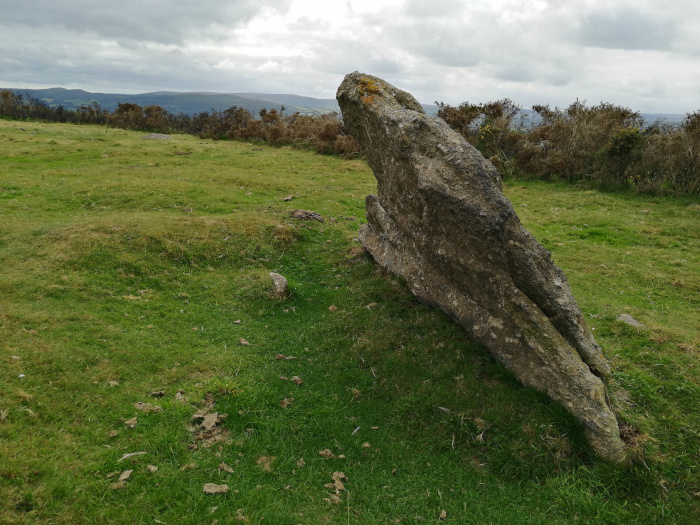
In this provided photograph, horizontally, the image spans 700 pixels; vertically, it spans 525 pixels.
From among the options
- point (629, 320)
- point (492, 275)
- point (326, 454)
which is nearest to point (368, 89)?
point (492, 275)

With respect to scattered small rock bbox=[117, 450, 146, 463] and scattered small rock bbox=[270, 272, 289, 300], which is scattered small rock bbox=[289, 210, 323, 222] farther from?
scattered small rock bbox=[117, 450, 146, 463]

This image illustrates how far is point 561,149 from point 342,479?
32862 mm

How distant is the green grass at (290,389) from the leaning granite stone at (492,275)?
0.45 metres

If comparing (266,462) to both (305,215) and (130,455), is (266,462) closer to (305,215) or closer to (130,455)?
(130,455)

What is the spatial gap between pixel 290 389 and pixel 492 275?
4915mm

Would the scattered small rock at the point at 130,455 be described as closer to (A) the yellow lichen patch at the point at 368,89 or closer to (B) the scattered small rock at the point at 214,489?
(B) the scattered small rock at the point at 214,489

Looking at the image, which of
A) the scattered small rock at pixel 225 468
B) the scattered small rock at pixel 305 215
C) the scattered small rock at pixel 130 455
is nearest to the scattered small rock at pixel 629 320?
the scattered small rock at pixel 225 468

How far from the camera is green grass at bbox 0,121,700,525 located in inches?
269

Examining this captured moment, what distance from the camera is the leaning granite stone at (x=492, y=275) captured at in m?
8.20

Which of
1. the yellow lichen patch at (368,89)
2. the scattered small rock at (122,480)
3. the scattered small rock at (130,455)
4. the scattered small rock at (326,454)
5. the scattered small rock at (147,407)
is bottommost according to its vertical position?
the scattered small rock at (326,454)

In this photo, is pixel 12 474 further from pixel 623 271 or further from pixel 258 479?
pixel 623 271

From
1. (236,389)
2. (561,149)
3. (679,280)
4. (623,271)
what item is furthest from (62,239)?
(561,149)

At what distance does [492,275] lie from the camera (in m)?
9.10

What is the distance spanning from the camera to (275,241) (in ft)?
57.1
